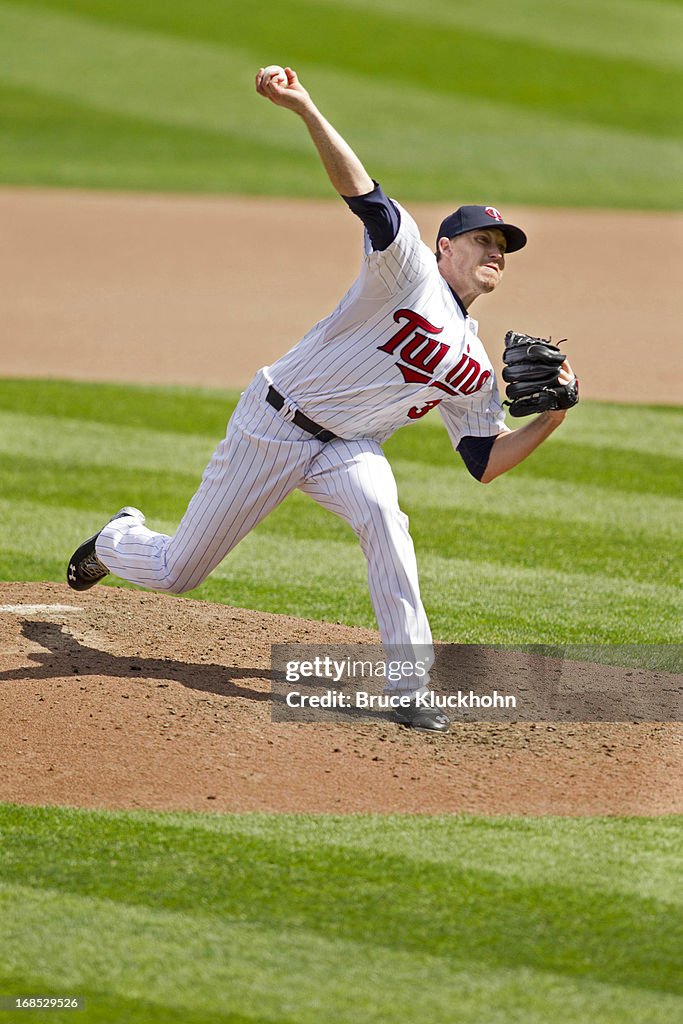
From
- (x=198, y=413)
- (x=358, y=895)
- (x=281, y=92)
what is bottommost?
(x=358, y=895)

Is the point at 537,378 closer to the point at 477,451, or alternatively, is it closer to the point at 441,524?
the point at 477,451

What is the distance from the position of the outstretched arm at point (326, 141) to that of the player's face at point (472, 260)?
0.56 meters

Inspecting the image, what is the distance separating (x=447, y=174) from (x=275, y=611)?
1335 cm

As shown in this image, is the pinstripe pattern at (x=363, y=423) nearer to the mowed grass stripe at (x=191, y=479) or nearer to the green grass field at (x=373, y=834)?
the green grass field at (x=373, y=834)

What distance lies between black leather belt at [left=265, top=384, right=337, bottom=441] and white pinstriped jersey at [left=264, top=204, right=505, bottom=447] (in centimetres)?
2

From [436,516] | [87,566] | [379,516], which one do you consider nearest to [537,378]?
[379,516]

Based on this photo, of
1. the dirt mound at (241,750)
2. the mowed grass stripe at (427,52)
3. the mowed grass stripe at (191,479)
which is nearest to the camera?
the dirt mound at (241,750)

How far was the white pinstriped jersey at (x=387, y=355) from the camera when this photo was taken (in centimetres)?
443

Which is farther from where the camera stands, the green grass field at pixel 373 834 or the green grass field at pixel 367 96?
the green grass field at pixel 367 96

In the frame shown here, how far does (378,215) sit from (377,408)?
682 mm

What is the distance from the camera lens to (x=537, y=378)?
472cm

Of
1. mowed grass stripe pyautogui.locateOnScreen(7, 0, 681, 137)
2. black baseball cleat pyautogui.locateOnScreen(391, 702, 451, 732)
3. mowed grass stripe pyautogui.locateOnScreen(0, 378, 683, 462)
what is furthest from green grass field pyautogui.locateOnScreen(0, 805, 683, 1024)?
mowed grass stripe pyautogui.locateOnScreen(7, 0, 681, 137)

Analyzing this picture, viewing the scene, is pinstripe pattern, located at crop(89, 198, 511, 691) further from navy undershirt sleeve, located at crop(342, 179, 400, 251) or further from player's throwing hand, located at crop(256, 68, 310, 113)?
player's throwing hand, located at crop(256, 68, 310, 113)

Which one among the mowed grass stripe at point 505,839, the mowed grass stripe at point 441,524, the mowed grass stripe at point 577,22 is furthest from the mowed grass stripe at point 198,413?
the mowed grass stripe at point 577,22
